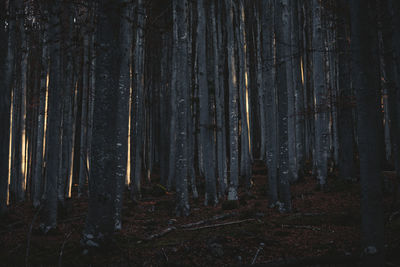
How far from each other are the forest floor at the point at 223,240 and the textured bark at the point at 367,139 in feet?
1.10

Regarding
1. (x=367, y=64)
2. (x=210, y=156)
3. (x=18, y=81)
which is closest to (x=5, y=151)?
(x=210, y=156)

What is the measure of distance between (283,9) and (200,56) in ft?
10.8

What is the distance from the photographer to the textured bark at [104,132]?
195 inches

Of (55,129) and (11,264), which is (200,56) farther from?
(11,264)

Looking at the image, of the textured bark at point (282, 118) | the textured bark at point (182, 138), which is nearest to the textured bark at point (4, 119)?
the textured bark at point (182, 138)

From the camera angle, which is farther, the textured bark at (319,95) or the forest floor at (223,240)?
the textured bark at (319,95)

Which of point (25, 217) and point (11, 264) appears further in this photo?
point (25, 217)

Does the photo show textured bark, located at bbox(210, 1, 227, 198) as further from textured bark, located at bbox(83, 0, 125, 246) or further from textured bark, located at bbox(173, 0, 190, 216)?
textured bark, located at bbox(83, 0, 125, 246)

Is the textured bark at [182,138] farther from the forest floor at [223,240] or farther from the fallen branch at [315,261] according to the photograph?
the fallen branch at [315,261]

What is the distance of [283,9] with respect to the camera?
9.07 metres

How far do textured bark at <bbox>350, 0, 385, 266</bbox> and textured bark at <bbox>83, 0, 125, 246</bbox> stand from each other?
12.4 feet

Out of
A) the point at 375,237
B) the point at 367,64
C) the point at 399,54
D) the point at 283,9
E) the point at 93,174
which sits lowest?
the point at 375,237

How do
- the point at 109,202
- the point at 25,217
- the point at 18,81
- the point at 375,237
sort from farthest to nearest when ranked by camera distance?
the point at 18,81 → the point at 25,217 → the point at 109,202 → the point at 375,237

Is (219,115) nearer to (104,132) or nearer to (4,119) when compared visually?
(4,119)
